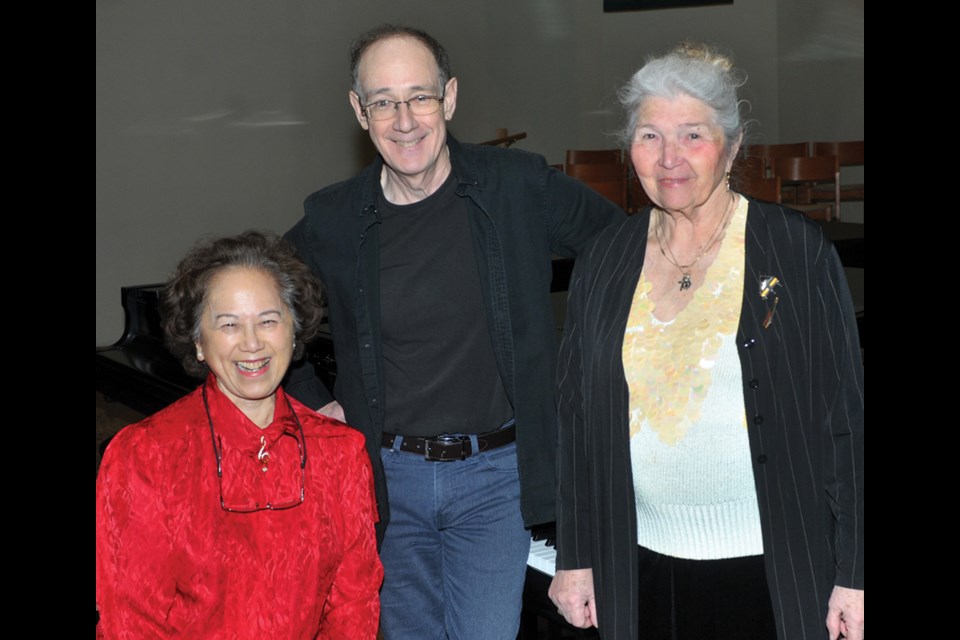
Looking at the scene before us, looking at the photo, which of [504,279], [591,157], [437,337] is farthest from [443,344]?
[591,157]

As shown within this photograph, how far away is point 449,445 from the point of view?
2186 millimetres

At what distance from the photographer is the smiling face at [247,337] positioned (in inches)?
81.7

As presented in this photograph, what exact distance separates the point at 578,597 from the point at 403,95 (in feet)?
3.47

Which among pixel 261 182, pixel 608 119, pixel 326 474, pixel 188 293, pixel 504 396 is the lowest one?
pixel 326 474

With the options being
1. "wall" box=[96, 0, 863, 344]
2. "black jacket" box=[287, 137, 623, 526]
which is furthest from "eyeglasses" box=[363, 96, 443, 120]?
"wall" box=[96, 0, 863, 344]

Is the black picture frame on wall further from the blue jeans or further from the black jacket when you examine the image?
the blue jeans

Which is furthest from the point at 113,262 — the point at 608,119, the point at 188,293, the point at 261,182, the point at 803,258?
the point at 803,258

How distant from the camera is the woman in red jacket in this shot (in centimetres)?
192

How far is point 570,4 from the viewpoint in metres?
10.6

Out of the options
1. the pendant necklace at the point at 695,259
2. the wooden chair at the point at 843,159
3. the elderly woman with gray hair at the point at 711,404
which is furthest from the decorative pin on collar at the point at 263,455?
the wooden chair at the point at 843,159

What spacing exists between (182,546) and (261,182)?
679 centimetres

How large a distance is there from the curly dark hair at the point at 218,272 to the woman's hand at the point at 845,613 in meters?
1.13

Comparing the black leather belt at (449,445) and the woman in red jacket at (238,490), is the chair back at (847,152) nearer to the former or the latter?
the black leather belt at (449,445)
